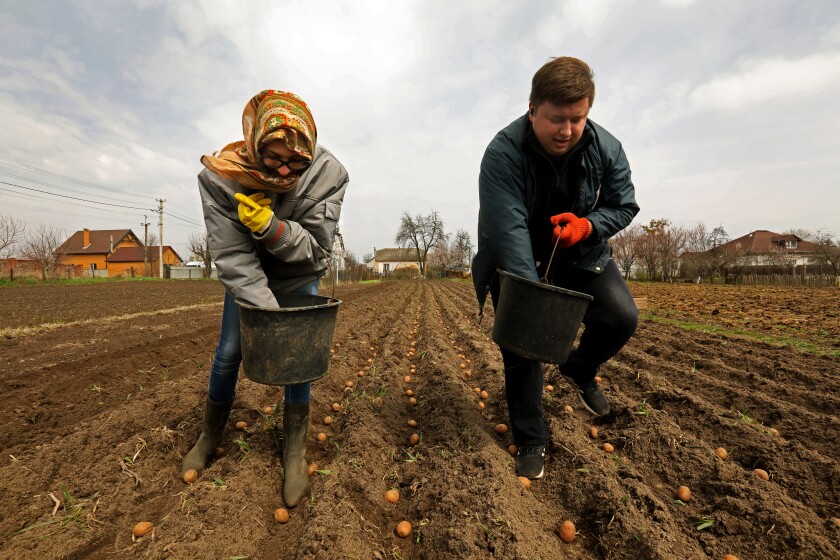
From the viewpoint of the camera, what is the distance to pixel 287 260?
6.22ft

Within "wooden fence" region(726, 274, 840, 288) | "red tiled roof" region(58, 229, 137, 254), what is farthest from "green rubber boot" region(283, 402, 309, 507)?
"red tiled roof" region(58, 229, 137, 254)

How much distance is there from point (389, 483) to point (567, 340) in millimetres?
1205

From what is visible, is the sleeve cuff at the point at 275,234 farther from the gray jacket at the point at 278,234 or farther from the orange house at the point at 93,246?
the orange house at the point at 93,246

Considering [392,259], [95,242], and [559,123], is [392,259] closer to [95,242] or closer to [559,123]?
[95,242]

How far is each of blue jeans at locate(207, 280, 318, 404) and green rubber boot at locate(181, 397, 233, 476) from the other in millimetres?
53

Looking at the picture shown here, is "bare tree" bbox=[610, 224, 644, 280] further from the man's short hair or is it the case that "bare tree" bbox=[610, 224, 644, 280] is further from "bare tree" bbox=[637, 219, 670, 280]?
the man's short hair

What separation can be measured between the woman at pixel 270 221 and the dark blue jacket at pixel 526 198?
2.60 ft

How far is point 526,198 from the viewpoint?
2.06 meters

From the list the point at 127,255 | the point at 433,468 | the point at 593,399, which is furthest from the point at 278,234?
the point at 127,255

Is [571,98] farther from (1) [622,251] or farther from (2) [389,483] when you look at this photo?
(1) [622,251]

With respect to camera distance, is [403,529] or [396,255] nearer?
[403,529]

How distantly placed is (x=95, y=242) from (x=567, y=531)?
63790 millimetres

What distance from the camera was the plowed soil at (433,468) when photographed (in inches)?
63.7

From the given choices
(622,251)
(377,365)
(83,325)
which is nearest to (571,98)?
(377,365)
